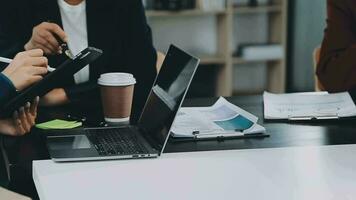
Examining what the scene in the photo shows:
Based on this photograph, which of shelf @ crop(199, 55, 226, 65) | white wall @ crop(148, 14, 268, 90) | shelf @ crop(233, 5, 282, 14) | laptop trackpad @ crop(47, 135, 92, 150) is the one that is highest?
laptop trackpad @ crop(47, 135, 92, 150)

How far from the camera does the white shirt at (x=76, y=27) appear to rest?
247 cm

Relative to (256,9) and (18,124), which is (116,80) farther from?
(256,9)

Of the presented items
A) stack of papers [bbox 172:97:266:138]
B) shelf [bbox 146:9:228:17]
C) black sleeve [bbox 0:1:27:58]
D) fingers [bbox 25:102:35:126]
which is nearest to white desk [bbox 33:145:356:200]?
stack of papers [bbox 172:97:266:138]

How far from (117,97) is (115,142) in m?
0.23

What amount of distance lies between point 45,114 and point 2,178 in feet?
1.14

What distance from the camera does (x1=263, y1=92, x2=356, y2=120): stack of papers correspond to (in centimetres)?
193

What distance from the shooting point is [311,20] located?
190 inches

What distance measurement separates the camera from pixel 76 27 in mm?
2492

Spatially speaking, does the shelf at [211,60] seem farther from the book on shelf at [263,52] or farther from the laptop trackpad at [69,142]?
the laptop trackpad at [69,142]

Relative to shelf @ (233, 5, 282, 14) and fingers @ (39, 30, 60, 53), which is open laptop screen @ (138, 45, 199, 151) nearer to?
fingers @ (39, 30, 60, 53)

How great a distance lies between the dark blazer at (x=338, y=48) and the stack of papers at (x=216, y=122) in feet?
1.50

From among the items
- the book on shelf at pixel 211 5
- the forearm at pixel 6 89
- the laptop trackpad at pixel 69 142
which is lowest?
the laptop trackpad at pixel 69 142

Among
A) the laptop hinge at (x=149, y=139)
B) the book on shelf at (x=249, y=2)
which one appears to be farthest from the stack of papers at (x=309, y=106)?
the book on shelf at (x=249, y=2)

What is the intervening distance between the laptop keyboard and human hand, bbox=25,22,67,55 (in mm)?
417
